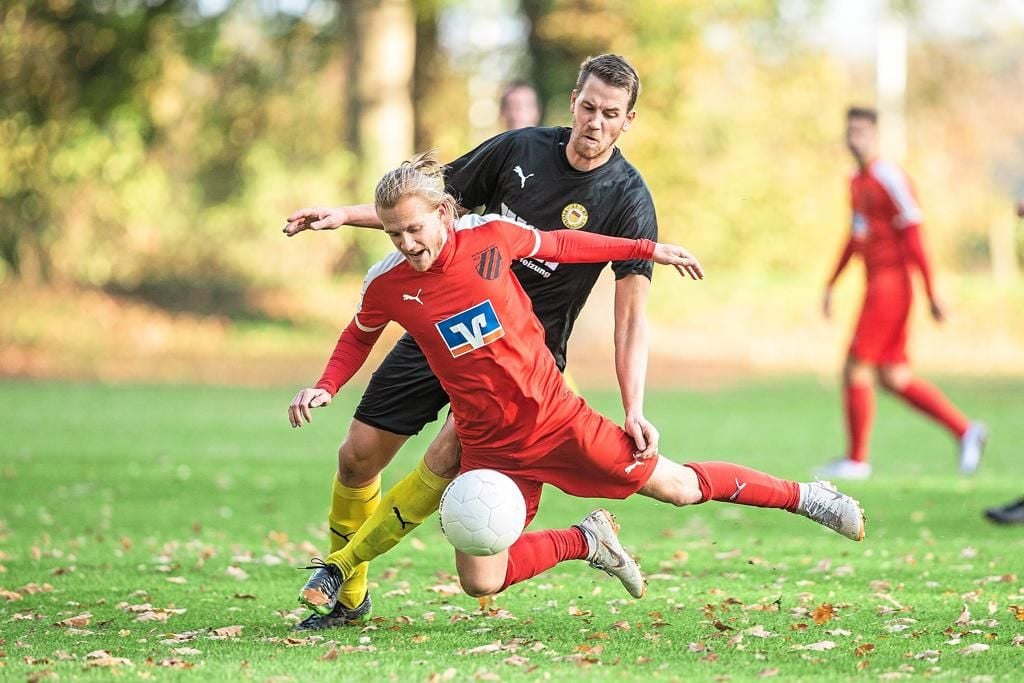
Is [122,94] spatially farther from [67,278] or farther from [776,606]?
[776,606]

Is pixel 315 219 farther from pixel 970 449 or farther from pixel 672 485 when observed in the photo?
pixel 970 449

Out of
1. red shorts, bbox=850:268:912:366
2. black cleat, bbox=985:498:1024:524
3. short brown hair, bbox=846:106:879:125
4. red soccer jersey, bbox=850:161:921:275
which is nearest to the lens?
black cleat, bbox=985:498:1024:524

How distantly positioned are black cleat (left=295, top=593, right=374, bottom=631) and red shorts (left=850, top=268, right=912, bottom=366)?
21.3ft

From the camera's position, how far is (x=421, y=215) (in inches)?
210

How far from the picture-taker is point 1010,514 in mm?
8781

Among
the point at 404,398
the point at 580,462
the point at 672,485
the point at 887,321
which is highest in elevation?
the point at 887,321

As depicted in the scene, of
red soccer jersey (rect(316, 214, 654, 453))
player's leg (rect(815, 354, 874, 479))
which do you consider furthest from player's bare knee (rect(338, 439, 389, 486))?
player's leg (rect(815, 354, 874, 479))

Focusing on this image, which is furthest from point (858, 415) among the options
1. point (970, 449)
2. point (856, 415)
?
point (970, 449)

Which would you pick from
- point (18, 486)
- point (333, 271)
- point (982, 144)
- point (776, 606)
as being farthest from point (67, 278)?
point (982, 144)

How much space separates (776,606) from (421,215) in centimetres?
240

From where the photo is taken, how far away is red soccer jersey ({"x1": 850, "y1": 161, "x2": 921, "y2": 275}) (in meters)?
11.3

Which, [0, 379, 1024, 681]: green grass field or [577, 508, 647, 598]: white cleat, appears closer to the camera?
[0, 379, 1024, 681]: green grass field

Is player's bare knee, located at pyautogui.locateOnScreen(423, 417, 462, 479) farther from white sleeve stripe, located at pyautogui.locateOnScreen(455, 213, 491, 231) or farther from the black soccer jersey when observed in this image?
white sleeve stripe, located at pyautogui.locateOnScreen(455, 213, 491, 231)

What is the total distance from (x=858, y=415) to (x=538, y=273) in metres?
6.20
